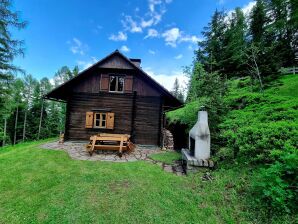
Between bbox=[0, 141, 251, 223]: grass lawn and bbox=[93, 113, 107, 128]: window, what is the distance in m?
4.87

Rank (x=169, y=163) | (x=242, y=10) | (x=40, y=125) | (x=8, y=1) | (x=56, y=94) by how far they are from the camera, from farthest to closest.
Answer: (x=40, y=125) → (x=242, y=10) → (x=56, y=94) → (x=8, y=1) → (x=169, y=163)

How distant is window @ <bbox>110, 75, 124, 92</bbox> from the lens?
11000mm

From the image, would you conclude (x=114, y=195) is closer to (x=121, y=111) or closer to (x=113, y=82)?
(x=121, y=111)

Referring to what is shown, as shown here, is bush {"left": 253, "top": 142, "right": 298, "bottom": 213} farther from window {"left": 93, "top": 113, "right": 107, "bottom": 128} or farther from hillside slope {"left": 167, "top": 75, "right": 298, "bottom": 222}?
window {"left": 93, "top": 113, "right": 107, "bottom": 128}

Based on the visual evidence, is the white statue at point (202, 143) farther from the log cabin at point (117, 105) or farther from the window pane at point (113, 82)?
the window pane at point (113, 82)

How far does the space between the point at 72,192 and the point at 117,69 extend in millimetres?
8485

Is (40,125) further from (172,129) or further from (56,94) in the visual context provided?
(172,129)

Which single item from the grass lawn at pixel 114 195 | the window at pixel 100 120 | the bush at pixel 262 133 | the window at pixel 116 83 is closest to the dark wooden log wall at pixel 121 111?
the window at pixel 116 83

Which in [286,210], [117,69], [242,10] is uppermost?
[242,10]

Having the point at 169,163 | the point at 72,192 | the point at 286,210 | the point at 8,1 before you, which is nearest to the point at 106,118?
the point at 169,163

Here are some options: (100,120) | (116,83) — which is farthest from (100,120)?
(116,83)

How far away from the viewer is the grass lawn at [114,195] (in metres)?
3.38

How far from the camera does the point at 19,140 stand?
28.3 meters

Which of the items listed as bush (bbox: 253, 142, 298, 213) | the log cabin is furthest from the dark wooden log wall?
bush (bbox: 253, 142, 298, 213)
